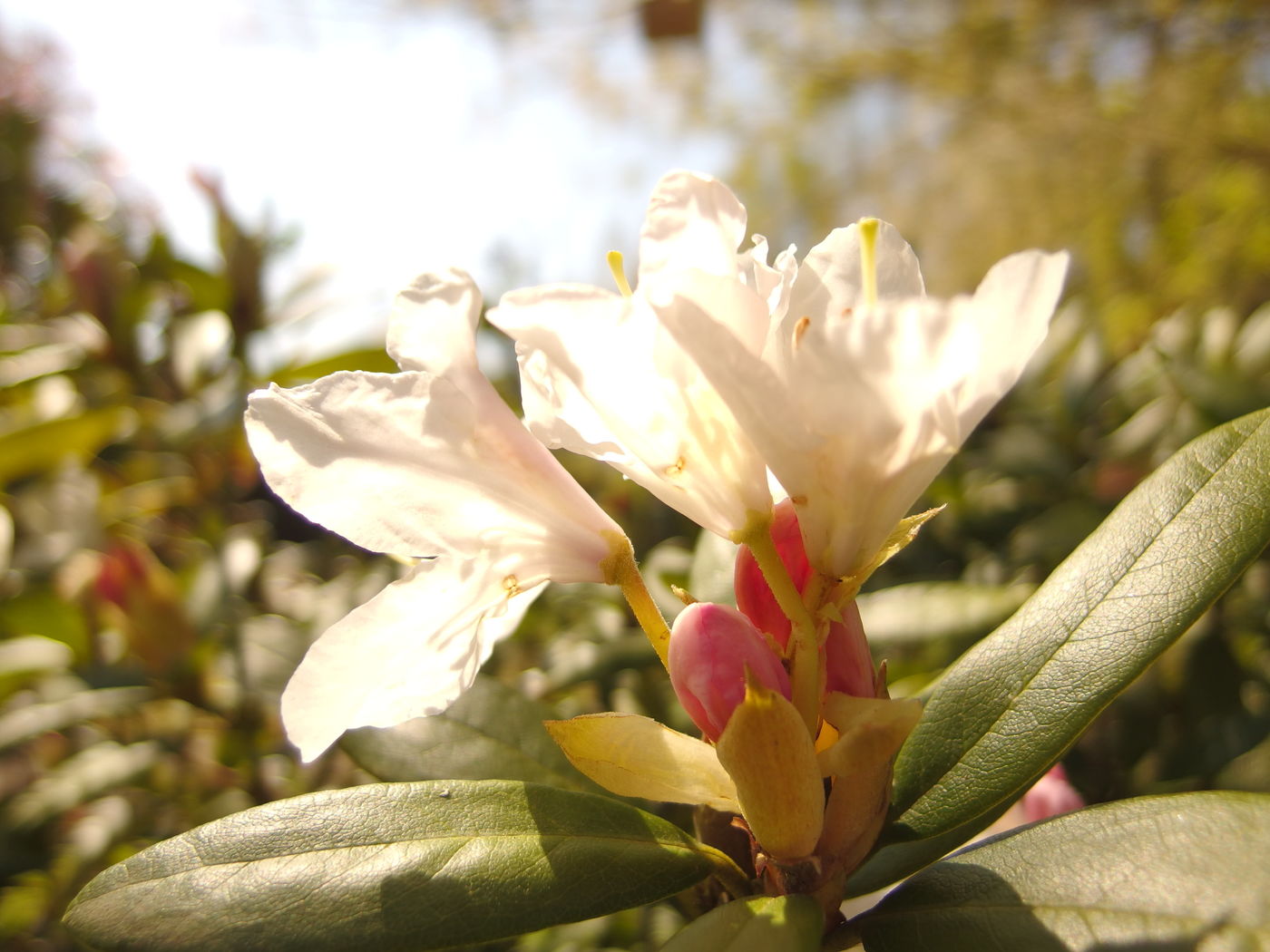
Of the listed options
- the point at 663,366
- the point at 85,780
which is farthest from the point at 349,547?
the point at 663,366

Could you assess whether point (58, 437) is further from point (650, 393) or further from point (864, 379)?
point (864, 379)

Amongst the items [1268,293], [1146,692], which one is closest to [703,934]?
[1146,692]

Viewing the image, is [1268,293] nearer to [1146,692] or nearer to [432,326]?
A: [1146,692]

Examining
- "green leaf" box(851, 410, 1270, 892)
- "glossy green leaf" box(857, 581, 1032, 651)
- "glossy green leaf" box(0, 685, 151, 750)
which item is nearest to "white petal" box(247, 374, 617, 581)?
"green leaf" box(851, 410, 1270, 892)

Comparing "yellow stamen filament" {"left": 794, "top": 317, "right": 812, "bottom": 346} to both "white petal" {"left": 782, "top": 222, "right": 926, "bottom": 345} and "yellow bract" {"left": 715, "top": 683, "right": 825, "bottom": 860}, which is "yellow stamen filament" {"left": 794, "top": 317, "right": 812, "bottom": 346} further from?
"yellow bract" {"left": 715, "top": 683, "right": 825, "bottom": 860}

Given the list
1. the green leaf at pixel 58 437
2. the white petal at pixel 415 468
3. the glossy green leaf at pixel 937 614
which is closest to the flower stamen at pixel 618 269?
the white petal at pixel 415 468

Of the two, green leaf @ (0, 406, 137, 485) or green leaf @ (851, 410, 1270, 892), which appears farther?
green leaf @ (0, 406, 137, 485)
